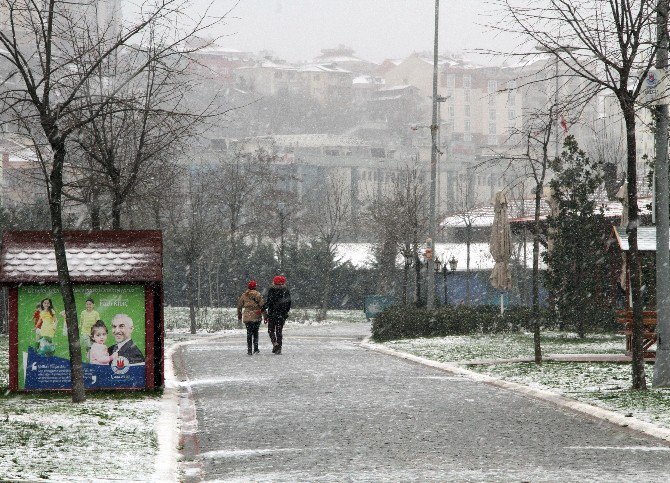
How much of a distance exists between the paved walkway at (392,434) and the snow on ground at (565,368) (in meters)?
0.74

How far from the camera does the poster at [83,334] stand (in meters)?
16.8

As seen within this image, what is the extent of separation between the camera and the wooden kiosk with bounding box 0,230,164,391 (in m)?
16.8

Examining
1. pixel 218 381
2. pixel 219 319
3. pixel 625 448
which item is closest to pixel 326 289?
pixel 219 319

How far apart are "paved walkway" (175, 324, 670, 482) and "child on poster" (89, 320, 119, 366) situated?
1421 millimetres

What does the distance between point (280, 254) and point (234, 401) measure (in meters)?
48.1

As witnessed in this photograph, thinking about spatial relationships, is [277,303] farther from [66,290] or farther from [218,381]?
[66,290]

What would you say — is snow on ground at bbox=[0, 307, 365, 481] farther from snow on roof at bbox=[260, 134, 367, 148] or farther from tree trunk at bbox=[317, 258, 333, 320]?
snow on roof at bbox=[260, 134, 367, 148]

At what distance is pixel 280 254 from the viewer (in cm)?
6412

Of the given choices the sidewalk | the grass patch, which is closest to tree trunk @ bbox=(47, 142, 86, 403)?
Answer: the sidewalk

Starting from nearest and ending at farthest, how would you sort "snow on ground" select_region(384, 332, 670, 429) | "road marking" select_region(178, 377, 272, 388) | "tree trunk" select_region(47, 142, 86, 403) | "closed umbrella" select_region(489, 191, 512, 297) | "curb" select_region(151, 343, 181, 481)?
"curb" select_region(151, 343, 181, 481) < "snow on ground" select_region(384, 332, 670, 429) < "tree trunk" select_region(47, 142, 86, 403) < "road marking" select_region(178, 377, 272, 388) < "closed umbrella" select_region(489, 191, 512, 297)

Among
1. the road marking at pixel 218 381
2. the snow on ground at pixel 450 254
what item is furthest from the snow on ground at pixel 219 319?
the road marking at pixel 218 381

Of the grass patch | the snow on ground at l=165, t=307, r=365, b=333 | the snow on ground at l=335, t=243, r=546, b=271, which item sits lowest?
the grass patch

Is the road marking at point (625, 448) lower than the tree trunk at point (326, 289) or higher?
lower

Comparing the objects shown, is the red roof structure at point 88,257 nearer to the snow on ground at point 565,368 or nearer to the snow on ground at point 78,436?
the snow on ground at point 78,436
